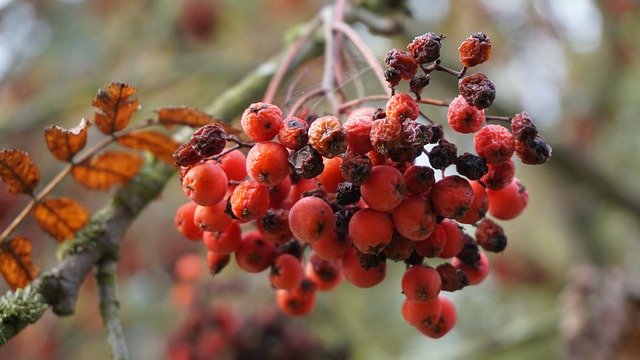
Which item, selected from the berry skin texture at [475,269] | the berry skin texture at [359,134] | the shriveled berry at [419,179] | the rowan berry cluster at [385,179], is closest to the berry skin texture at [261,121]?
the rowan berry cluster at [385,179]

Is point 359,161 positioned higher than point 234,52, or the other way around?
point 234,52

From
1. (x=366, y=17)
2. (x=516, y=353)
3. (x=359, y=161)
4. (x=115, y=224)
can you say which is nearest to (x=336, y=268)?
(x=359, y=161)

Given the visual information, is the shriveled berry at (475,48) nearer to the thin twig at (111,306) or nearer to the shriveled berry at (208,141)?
the shriveled berry at (208,141)

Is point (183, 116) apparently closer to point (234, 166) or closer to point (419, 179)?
point (234, 166)

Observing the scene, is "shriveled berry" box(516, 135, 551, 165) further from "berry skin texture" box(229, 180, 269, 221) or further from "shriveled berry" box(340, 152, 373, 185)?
"berry skin texture" box(229, 180, 269, 221)

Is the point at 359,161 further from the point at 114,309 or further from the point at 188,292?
the point at 188,292

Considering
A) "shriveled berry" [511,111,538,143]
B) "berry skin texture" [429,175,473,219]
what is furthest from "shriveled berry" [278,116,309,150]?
"shriveled berry" [511,111,538,143]
